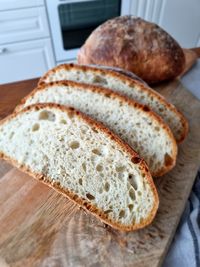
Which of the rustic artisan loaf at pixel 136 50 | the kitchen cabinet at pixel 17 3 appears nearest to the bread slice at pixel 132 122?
the rustic artisan loaf at pixel 136 50

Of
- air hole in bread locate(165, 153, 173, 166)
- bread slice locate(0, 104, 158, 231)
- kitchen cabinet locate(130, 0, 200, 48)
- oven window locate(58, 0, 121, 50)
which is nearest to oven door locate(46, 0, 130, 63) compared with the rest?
oven window locate(58, 0, 121, 50)

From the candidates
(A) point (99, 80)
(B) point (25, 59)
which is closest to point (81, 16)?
(B) point (25, 59)

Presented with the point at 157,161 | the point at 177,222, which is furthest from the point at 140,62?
the point at 177,222

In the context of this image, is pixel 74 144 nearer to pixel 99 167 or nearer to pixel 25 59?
pixel 99 167

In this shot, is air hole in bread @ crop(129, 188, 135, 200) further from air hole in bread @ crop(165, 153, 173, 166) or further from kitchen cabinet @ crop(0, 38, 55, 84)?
kitchen cabinet @ crop(0, 38, 55, 84)

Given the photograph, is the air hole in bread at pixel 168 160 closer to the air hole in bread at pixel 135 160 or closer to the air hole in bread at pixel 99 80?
the air hole in bread at pixel 135 160

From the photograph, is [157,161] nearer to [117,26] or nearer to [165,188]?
[165,188]

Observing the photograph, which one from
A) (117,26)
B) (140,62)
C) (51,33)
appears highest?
(117,26)
